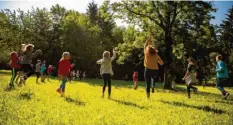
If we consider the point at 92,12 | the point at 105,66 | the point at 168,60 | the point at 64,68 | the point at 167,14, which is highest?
the point at 92,12

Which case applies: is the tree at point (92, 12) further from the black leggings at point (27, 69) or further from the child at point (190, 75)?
the black leggings at point (27, 69)

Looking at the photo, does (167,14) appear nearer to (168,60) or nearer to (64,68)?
(168,60)

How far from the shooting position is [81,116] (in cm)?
804

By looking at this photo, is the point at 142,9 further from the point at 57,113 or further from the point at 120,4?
the point at 57,113

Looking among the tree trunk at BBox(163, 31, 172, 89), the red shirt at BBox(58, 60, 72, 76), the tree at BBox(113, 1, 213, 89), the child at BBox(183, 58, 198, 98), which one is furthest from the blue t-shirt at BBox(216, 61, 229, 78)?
the tree trunk at BBox(163, 31, 172, 89)

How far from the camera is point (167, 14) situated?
3241cm

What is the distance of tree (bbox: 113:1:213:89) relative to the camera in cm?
3055

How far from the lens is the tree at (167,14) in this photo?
3055cm

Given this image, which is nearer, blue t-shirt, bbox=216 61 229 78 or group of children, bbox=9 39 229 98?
group of children, bbox=9 39 229 98

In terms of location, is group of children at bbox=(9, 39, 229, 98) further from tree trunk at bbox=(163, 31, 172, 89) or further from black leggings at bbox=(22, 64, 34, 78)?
tree trunk at bbox=(163, 31, 172, 89)

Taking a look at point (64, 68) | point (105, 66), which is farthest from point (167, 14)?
point (64, 68)

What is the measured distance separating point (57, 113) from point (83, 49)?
57611mm

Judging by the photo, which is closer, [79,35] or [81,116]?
[81,116]

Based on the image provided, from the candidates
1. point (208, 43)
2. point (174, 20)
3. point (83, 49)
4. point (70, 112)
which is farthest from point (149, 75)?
point (83, 49)
